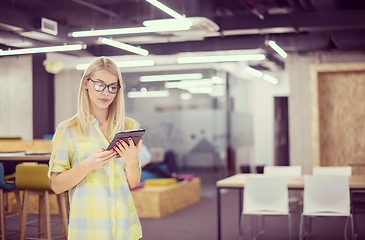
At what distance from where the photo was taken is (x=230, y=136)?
10.9m

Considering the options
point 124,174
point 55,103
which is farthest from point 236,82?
point 124,174

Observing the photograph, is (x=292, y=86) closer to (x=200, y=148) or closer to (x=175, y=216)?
(x=200, y=148)

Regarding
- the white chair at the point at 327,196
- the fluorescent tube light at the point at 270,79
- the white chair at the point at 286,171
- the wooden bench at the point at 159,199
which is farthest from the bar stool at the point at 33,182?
the fluorescent tube light at the point at 270,79

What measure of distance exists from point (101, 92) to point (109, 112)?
0.15m

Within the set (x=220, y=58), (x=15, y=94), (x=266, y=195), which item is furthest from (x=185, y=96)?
(x=266, y=195)

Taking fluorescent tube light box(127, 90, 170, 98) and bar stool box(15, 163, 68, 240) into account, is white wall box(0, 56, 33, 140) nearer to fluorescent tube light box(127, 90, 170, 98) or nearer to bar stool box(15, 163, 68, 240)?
bar stool box(15, 163, 68, 240)

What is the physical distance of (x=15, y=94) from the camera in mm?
5684

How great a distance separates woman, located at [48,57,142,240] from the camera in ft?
6.20

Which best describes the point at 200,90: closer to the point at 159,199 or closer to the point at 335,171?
the point at 159,199

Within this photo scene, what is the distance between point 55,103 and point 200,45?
341 centimetres

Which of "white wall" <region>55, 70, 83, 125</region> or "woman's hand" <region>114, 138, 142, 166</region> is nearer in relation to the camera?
"woman's hand" <region>114, 138, 142, 166</region>

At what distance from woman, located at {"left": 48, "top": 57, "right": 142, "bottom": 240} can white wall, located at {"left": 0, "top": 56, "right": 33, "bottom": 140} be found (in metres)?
3.92

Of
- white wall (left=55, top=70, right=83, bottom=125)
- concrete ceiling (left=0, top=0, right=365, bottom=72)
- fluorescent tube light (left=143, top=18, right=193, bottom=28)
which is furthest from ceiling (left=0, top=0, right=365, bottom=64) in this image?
white wall (left=55, top=70, right=83, bottom=125)

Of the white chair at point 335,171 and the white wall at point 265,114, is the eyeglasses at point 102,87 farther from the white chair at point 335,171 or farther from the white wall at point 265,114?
the white wall at point 265,114
